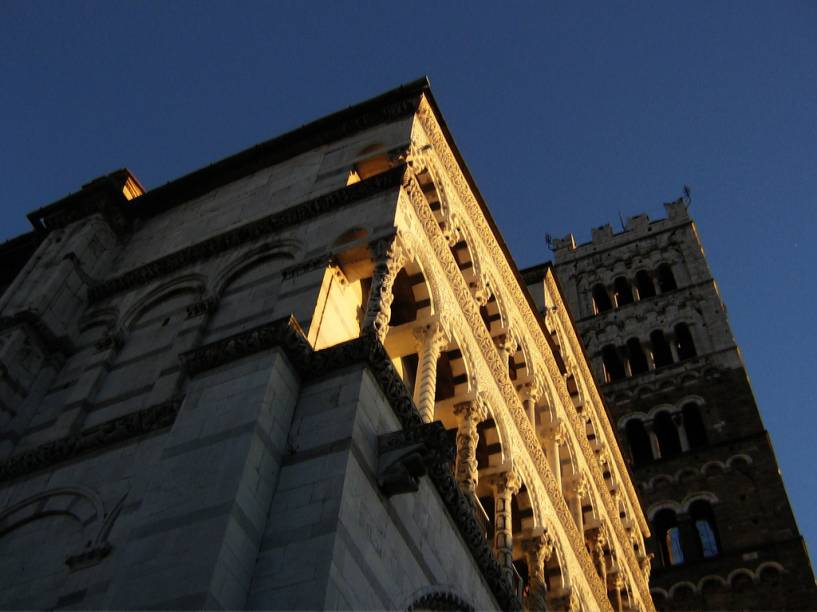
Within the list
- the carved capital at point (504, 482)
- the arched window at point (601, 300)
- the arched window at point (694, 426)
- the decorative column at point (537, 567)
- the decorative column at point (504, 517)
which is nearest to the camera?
the decorative column at point (504, 517)

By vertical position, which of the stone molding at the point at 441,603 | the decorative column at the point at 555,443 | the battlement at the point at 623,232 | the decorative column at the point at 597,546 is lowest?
the stone molding at the point at 441,603

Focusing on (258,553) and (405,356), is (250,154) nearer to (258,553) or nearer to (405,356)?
(405,356)

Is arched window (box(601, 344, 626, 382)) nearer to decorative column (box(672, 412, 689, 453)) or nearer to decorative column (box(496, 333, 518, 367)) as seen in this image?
decorative column (box(672, 412, 689, 453))

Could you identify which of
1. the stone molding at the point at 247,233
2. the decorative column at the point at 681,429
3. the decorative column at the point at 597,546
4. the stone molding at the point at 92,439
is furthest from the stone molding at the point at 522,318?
the decorative column at the point at 681,429

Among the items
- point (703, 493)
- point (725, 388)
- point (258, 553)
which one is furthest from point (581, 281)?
point (258, 553)

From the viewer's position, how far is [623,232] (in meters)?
52.6

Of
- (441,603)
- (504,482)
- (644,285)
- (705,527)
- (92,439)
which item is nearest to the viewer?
(441,603)

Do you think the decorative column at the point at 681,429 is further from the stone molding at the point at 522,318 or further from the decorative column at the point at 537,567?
the decorative column at the point at 537,567

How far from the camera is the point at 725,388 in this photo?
38719mm

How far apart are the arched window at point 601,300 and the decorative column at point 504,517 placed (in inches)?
1275

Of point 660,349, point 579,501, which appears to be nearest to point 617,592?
point 579,501

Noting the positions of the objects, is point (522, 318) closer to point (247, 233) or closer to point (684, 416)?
point (247, 233)

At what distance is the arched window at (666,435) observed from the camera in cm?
3747

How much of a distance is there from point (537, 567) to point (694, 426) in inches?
935
